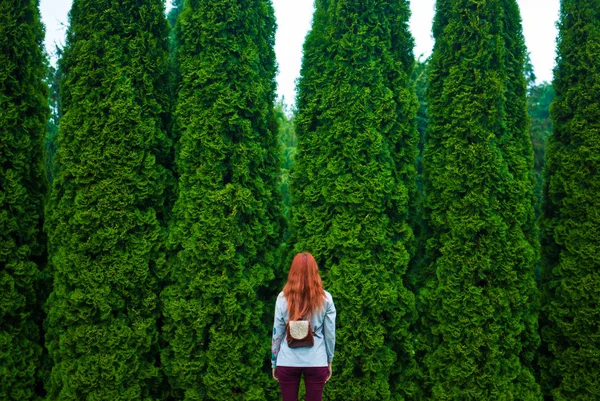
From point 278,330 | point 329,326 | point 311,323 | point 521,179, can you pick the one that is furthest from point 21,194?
point 521,179

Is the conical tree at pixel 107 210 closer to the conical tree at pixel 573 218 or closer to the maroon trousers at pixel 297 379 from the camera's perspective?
the maroon trousers at pixel 297 379

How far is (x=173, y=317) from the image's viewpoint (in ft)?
19.5

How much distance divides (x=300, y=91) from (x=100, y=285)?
3.31m

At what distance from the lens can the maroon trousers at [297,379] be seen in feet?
15.0

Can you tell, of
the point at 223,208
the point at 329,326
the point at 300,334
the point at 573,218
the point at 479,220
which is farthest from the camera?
the point at 573,218

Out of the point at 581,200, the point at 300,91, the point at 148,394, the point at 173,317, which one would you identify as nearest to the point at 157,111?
the point at 300,91

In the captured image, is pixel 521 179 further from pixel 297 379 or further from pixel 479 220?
pixel 297 379

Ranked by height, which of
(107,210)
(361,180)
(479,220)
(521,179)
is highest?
(521,179)

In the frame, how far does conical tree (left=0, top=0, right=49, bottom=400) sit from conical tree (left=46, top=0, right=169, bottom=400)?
331 millimetres

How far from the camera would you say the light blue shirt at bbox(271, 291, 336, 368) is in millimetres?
4539

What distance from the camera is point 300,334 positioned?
446 cm

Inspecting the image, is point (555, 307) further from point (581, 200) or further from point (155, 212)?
point (155, 212)

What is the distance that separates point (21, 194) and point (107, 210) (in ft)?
3.78

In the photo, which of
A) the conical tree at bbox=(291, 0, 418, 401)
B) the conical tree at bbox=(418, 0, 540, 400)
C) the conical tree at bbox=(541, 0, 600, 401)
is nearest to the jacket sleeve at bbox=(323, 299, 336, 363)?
the conical tree at bbox=(291, 0, 418, 401)
